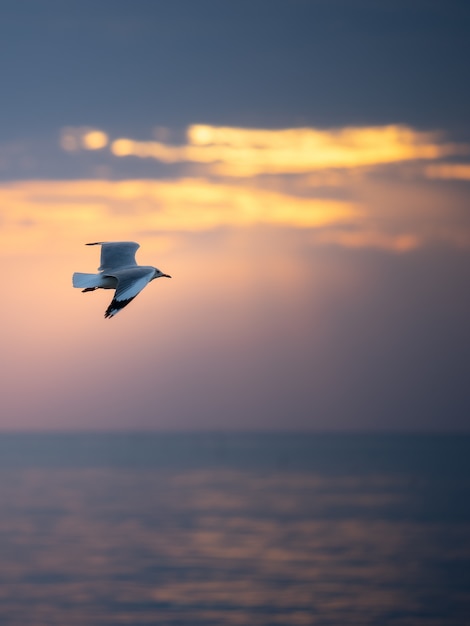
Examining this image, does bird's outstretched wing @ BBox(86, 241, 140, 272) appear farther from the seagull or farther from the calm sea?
the calm sea

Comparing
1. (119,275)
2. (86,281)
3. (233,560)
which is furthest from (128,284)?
(233,560)

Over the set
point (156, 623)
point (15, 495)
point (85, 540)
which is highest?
point (15, 495)

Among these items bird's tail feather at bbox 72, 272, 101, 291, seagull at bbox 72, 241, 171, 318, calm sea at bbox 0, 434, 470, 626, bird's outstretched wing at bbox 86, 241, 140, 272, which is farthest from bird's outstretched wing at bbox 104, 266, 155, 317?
calm sea at bbox 0, 434, 470, 626

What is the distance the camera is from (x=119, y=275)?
2897 cm

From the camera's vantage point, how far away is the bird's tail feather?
29.0m

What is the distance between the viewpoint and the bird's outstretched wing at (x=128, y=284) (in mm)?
26587

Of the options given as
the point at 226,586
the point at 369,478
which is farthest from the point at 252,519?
the point at 369,478

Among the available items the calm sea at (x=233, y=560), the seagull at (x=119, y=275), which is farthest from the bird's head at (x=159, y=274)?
the calm sea at (x=233, y=560)

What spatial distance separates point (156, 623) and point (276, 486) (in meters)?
96.4

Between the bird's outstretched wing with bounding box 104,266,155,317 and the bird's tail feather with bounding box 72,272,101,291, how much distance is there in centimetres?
34

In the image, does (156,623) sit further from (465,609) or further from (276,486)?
(276,486)

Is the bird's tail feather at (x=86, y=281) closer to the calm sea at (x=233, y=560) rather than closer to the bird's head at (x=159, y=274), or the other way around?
the bird's head at (x=159, y=274)

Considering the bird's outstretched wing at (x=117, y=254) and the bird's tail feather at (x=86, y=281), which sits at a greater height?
the bird's outstretched wing at (x=117, y=254)

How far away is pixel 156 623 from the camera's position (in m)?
60.6
